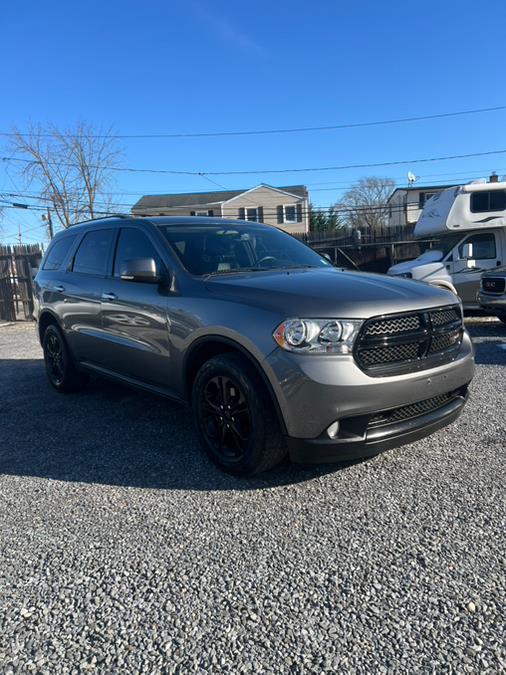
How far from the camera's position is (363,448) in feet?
9.55

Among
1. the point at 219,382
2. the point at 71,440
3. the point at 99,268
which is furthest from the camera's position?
the point at 99,268

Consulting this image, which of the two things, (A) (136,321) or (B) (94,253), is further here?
(B) (94,253)

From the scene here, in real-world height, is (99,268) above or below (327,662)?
above

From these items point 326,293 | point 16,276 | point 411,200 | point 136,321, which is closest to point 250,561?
point 326,293

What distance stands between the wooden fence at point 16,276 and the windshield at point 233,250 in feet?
37.7

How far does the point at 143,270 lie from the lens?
12.2ft

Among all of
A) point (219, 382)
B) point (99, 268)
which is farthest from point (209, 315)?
point (99, 268)

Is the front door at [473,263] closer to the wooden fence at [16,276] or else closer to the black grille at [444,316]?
the black grille at [444,316]

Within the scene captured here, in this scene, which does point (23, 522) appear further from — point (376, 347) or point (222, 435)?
point (376, 347)

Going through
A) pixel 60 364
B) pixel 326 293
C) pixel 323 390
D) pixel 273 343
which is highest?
pixel 326 293

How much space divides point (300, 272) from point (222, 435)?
142cm

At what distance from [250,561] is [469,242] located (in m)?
9.98

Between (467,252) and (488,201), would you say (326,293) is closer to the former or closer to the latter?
(467,252)

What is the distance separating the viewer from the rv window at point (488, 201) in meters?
10.7
